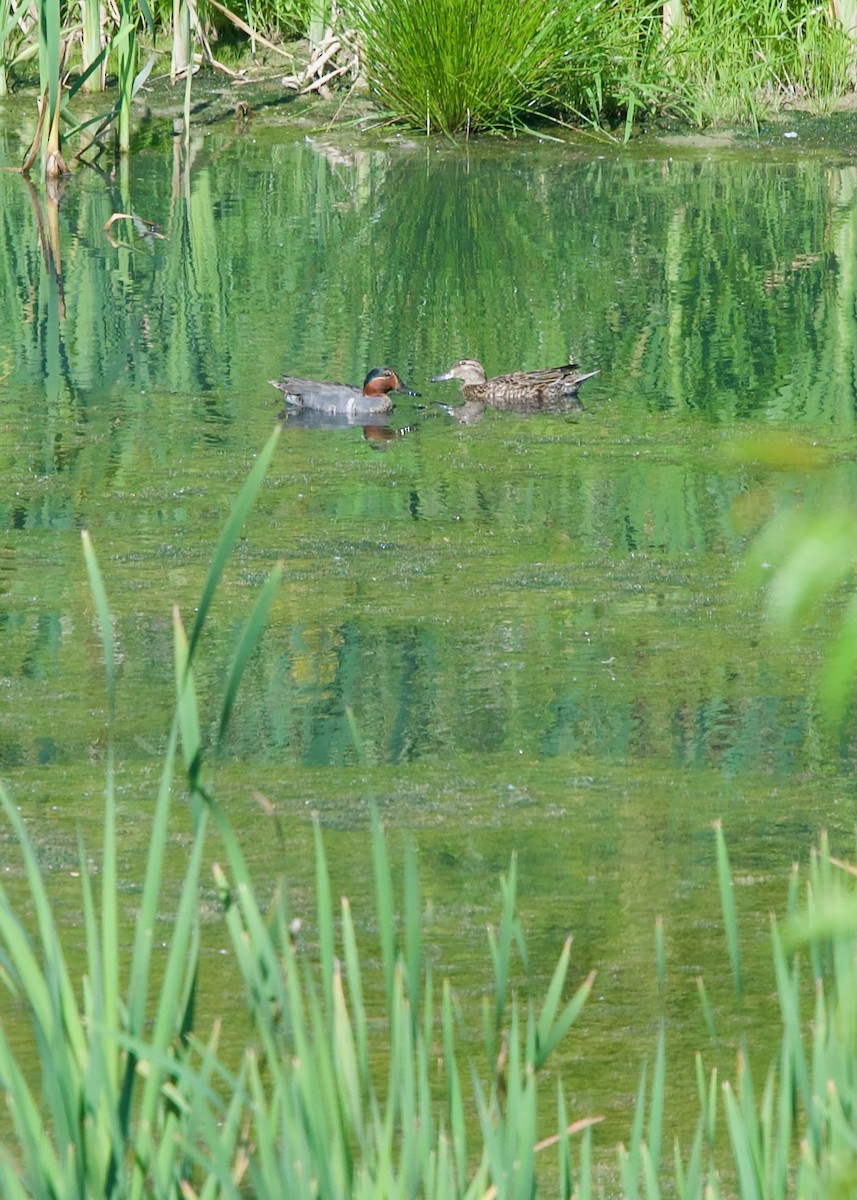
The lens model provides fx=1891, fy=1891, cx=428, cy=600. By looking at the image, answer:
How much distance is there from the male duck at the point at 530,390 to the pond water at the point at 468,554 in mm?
95

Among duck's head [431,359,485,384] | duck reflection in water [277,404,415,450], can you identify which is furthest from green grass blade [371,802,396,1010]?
duck's head [431,359,485,384]

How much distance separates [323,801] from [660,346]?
422 centimetres

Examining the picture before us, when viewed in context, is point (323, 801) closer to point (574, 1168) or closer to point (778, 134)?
point (574, 1168)

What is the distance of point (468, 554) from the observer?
5082 mm

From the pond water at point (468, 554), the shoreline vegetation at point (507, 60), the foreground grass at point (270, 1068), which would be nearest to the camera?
the foreground grass at point (270, 1068)

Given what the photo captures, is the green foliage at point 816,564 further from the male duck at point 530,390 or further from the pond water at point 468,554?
the male duck at point 530,390

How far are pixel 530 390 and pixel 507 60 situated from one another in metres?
5.82

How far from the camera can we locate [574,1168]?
8.19 feet

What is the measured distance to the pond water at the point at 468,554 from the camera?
338 cm

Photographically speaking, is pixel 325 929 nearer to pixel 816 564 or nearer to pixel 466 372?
pixel 816 564

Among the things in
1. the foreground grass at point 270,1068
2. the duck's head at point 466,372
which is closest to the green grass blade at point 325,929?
the foreground grass at point 270,1068

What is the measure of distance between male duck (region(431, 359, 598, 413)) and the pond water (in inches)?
3.7

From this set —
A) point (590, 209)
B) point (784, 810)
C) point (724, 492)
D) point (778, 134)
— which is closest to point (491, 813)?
point (784, 810)

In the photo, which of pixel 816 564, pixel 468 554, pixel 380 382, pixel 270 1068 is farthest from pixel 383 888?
pixel 380 382
